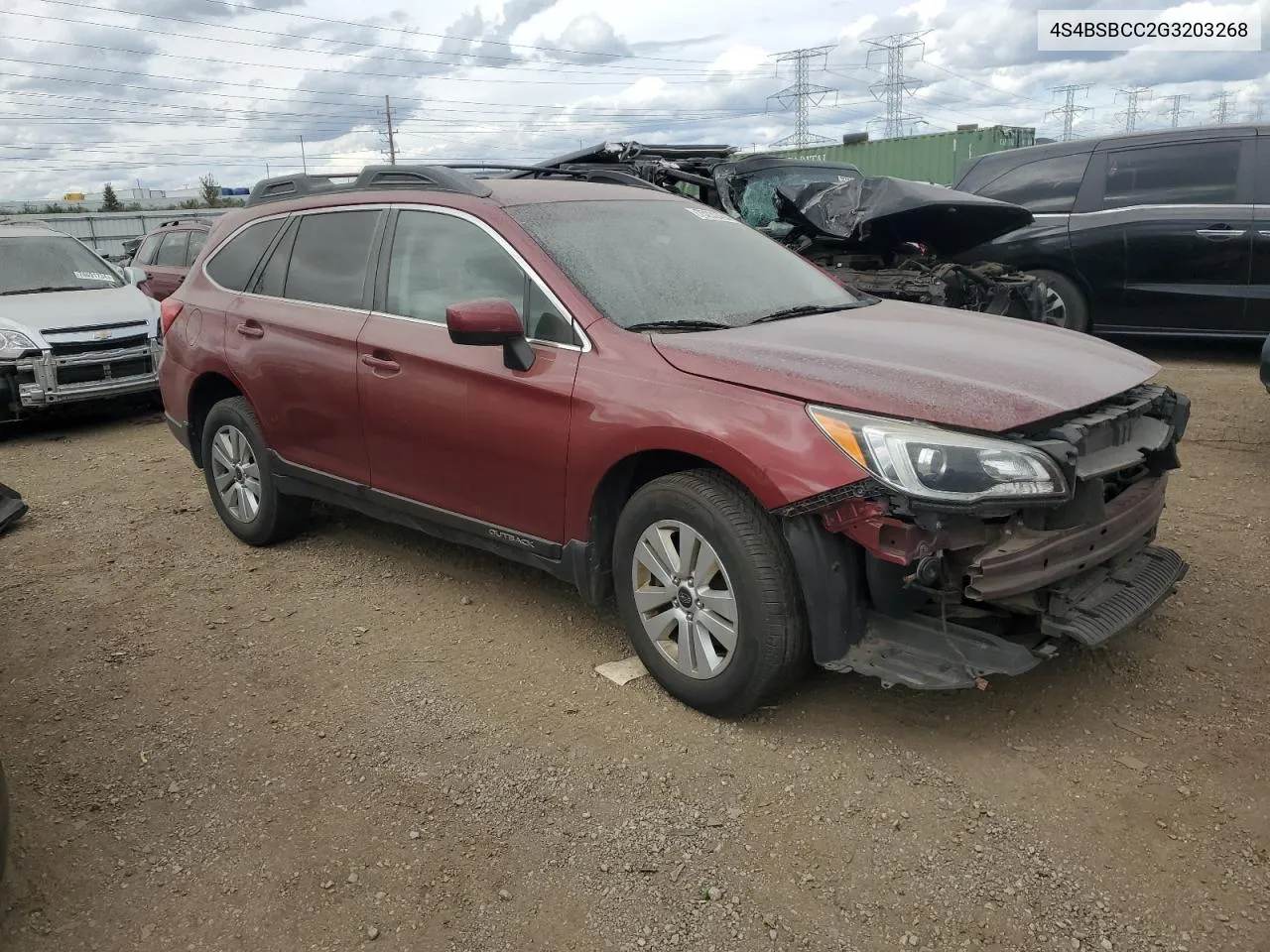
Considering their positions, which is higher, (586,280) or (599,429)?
(586,280)

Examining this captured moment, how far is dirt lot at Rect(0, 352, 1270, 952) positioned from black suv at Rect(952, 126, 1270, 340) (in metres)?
4.37

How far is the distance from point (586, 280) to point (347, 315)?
128cm

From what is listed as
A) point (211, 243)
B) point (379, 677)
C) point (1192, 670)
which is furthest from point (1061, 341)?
point (211, 243)

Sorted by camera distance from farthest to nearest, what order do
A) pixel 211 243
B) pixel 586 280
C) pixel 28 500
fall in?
pixel 28 500 < pixel 211 243 < pixel 586 280

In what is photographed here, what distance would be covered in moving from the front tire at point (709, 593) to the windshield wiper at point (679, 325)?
1.84ft

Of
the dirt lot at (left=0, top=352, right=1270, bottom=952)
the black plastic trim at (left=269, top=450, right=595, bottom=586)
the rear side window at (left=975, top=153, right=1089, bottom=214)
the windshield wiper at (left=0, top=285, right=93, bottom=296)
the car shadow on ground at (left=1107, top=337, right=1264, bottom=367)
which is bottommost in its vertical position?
the dirt lot at (left=0, top=352, right=1270, bottom=952)

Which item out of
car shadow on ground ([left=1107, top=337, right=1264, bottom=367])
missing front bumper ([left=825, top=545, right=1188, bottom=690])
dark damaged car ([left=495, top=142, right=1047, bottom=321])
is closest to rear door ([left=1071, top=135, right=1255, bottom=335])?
car shadow on ground ([left=1107, top=337, right=1264, bottom=367])

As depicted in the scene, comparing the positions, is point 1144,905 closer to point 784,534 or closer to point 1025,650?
point 1025,650

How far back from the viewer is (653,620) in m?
3.39

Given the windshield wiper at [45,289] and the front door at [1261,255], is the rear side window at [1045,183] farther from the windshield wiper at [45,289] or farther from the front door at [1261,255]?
the windshield wiper at [45,289]

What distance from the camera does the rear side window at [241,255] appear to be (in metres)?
5.04

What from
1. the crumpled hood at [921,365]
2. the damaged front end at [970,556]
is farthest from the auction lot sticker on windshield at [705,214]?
the damaged front end at [970,556]

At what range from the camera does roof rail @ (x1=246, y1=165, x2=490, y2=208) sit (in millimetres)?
4199

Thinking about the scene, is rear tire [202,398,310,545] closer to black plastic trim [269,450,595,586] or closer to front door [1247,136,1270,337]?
black plastic trim [269,450,595,586]
